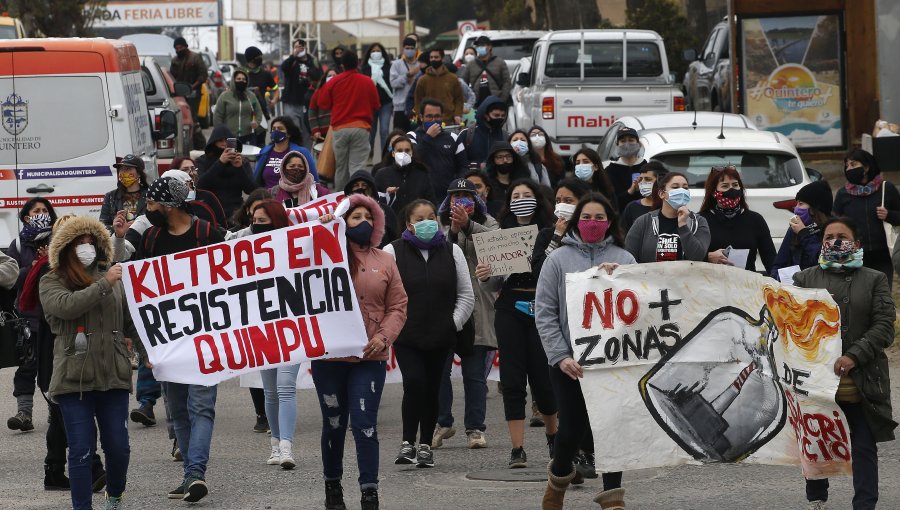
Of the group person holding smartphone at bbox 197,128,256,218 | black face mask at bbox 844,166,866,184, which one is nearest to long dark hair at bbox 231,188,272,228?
person holding smartphone at bbox 197,128,256,218

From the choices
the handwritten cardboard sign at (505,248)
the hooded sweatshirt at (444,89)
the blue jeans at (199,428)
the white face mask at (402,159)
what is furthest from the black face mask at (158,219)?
the hooded sweatshirt at (444,89)

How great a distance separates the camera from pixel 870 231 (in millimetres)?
11242

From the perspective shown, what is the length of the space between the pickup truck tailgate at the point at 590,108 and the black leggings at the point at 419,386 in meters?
12.1

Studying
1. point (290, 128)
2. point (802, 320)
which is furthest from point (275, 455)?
point (290, 128)

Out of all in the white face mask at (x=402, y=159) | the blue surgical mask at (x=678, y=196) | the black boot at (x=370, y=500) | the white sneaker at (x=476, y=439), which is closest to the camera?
the black boot at (x=370, y=500)

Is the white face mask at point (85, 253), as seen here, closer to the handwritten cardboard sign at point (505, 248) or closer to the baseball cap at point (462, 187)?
the handwritten cardboard sign at point (505, 248)

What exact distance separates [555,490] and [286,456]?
231cm

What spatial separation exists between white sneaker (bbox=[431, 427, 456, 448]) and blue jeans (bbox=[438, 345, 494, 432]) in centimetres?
5

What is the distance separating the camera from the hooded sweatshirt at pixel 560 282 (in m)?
7.81

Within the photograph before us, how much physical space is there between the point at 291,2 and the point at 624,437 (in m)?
51.0

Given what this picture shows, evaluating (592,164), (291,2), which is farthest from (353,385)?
(291,2)

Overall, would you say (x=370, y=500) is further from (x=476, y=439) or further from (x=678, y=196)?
(x=678, y=196)

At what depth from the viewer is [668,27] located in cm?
3328

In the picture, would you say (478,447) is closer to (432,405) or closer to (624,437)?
(432,405)
